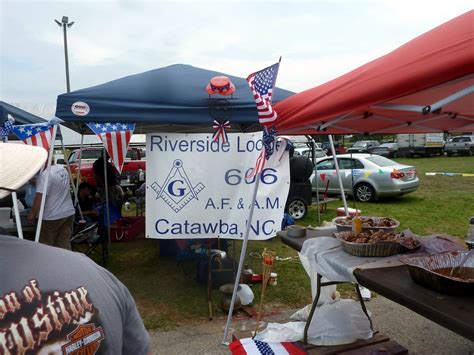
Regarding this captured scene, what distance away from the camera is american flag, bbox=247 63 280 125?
3.04 m

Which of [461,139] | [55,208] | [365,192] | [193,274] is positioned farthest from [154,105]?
[461,139]

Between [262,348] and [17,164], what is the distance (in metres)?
2.65

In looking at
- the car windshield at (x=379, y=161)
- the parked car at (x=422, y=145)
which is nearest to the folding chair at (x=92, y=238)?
the car windshield at (x=379, y=161)

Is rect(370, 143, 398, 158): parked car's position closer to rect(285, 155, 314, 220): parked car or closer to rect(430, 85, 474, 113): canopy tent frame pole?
rect(285, 155, 314, 220): parked car

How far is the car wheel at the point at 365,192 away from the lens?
1105cm

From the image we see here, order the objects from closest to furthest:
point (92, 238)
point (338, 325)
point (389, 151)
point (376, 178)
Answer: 1. point (338, 325)
2. point (92, 238)
3. point (376, 178)
4. point (389, 151)

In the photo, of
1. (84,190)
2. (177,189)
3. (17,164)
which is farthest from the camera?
(84,190)

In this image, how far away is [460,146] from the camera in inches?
1121

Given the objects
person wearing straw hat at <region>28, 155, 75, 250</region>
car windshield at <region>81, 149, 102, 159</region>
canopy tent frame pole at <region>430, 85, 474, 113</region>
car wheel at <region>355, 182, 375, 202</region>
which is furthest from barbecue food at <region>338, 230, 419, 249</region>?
car windshield at <region>81, 149, 102, 159</region>

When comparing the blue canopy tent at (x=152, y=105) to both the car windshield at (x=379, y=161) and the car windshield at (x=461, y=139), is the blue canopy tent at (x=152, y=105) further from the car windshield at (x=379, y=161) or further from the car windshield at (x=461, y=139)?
the car windshield at (x=461, y=139)

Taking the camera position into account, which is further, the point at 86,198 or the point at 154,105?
the point at 86,198

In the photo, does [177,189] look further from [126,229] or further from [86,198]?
[86,198]

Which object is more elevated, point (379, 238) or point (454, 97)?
point (454, 97)

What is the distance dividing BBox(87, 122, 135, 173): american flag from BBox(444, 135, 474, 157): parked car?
1161 inches
